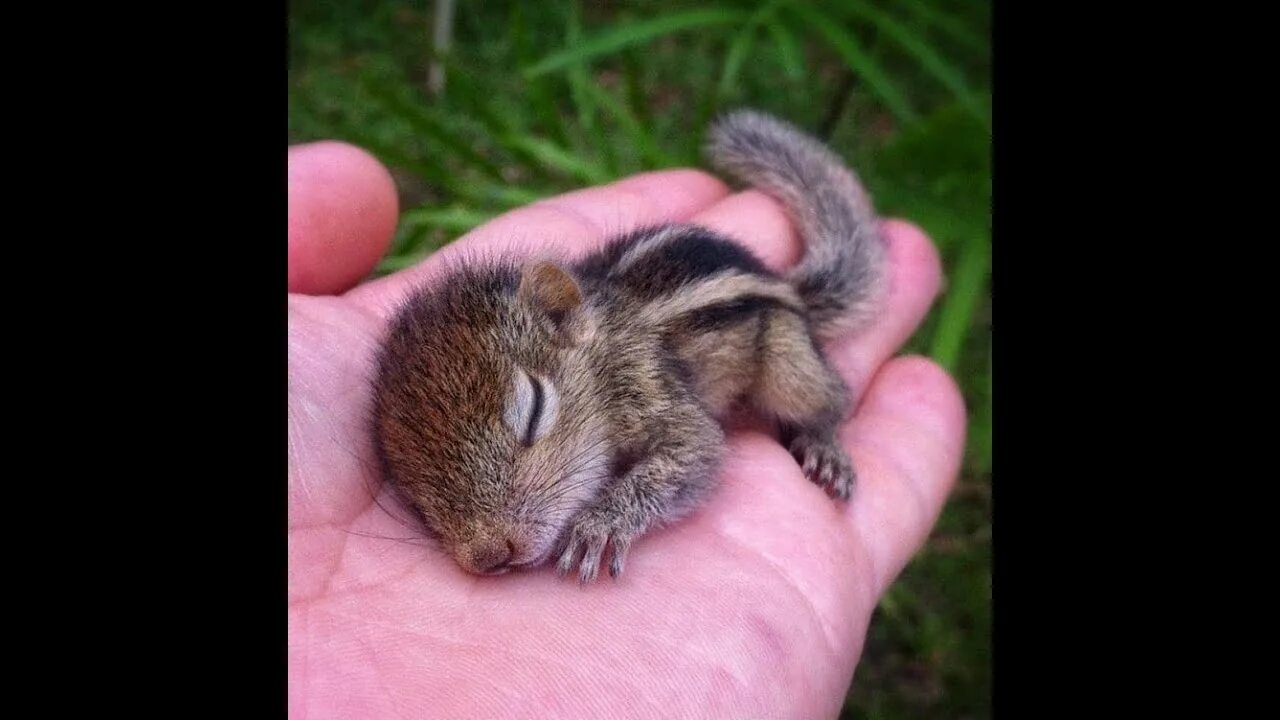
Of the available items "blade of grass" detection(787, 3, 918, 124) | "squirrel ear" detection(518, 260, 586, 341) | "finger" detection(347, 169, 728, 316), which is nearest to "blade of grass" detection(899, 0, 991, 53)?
"blade of grass" detection(787, 3, 918, 124)

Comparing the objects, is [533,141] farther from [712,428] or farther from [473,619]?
[473,619]

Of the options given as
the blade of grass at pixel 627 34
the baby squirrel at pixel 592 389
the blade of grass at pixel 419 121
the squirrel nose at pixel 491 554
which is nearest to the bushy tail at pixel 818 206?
the baby squirrel at pixel 592 389

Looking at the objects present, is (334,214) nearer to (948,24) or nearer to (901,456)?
(901,456)

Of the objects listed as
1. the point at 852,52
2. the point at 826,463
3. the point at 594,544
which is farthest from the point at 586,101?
the point at 594,544

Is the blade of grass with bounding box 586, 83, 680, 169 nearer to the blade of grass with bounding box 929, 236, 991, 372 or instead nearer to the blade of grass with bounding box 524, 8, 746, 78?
the blade of grass with bounding box 524, 8, 746, 78

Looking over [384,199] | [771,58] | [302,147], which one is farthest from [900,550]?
[771,58]
